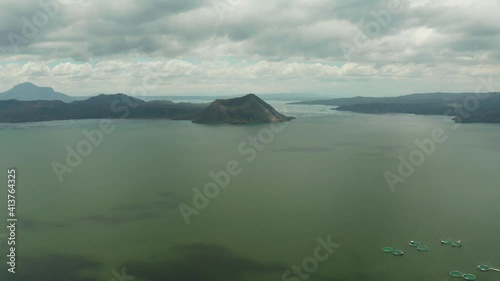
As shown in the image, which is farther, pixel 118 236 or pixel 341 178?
pixel 341 178

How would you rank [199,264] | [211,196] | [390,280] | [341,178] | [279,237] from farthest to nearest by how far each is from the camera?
1. [341,178]
2. [211,196]
3. [279,237]
4. [199,264]
5. [390,280]

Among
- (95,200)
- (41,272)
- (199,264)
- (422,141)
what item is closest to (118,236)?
(41,272)

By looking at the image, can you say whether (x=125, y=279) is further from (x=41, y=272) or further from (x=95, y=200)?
(x=95, y=200)

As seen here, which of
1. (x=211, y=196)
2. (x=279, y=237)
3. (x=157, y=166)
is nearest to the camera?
(x=279, y=237)

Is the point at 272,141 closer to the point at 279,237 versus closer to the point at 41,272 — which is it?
the point at 279,237

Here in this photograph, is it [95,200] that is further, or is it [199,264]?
[95,200]

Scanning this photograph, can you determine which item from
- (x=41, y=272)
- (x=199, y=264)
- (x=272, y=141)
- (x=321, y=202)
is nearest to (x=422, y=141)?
(x=272, y=141)
